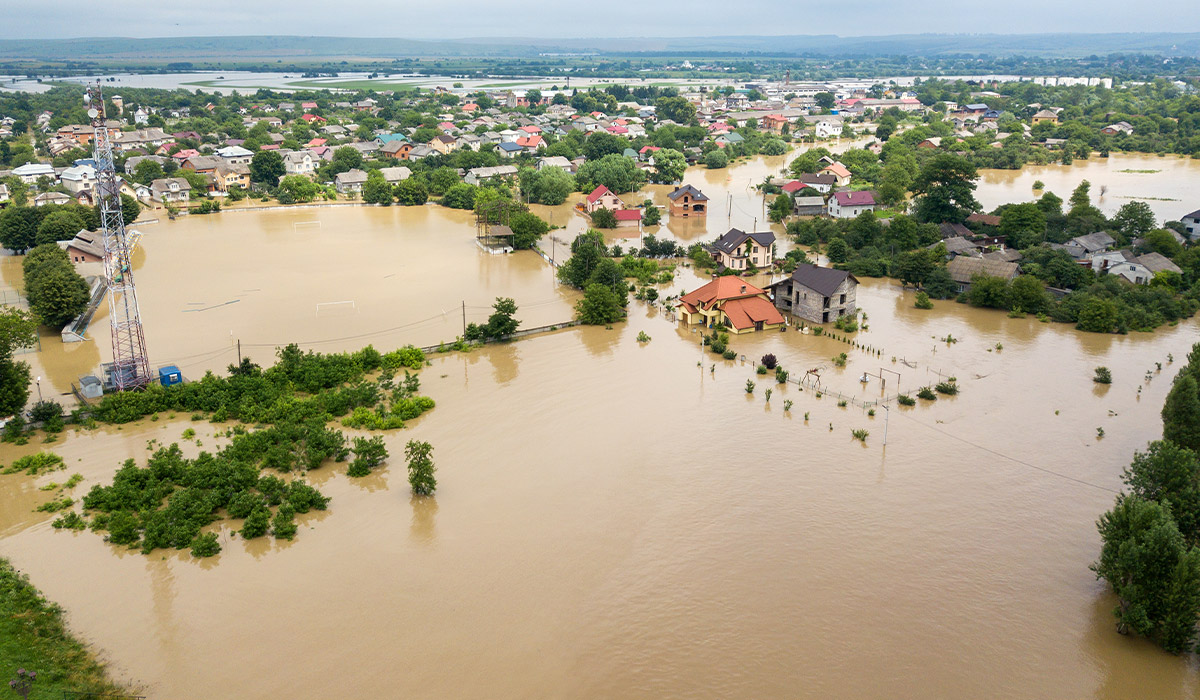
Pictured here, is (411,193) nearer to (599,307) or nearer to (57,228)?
(57,228)

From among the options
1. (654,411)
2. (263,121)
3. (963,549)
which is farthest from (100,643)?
(263,121)

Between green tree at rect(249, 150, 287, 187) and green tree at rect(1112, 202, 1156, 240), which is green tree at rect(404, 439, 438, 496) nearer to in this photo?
green tree at rect(1112, 202, 1156, 240)

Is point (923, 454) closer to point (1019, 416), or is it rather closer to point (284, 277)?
point (1019, 416)

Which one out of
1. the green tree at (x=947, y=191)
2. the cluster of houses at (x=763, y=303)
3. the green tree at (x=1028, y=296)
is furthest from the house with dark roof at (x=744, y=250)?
the green tree at (x=1028, y=296)

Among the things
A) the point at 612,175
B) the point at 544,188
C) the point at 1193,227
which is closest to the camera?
the point at 1193,227

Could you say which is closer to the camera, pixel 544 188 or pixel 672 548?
pixel 672 548

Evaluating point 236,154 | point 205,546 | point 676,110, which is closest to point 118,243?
point 205,546
